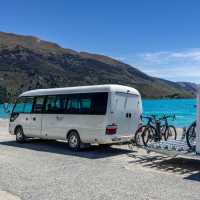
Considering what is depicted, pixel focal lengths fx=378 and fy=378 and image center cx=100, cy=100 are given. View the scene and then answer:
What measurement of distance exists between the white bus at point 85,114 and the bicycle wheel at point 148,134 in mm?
862

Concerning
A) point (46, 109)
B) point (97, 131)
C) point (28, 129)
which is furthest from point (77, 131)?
point (28, 129)

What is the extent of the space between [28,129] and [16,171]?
21.0 ft

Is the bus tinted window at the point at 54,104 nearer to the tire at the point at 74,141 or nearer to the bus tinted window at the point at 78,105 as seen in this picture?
the bus tinted window at the point at 78,105

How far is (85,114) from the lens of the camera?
43.4 ft

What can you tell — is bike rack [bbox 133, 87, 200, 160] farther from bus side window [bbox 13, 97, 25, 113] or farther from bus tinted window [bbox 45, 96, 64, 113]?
bus side window [bbox 13, 97, 25, 113]

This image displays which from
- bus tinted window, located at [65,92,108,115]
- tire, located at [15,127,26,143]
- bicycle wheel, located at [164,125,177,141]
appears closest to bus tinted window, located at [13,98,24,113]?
tire, located at [15,127,26,143]

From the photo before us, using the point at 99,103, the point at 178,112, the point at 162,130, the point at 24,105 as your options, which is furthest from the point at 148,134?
the point at 178,112

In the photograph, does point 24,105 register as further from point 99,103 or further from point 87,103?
point 99,103

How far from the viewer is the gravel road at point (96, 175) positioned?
738 centimetres

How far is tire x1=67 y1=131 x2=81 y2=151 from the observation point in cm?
1349

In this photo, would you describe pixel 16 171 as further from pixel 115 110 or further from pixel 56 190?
pixel 115 110

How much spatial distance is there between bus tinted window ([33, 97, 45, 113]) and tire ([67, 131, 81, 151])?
2272mm

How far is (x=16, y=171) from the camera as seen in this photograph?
31.7ft

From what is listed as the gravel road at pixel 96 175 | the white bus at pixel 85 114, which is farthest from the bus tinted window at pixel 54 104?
the gravel road at pixel 96 175
